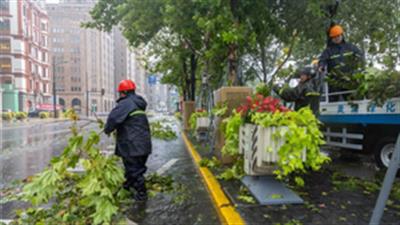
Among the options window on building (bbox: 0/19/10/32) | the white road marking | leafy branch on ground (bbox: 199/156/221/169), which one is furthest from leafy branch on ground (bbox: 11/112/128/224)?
window on building (bbox: 0/19/10/32)

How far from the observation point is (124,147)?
17.1 feet

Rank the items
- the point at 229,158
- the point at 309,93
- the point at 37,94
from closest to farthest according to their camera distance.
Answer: the point at 309,93, the point at 229,158, the point at 37,94

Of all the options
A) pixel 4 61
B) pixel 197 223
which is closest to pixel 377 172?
pixel 197 223

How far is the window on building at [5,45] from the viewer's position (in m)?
57.6

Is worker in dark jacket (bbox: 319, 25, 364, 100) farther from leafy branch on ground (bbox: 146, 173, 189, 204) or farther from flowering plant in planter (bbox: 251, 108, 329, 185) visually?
leafy branch on ground (bbox: 146, 173, 189, 204)

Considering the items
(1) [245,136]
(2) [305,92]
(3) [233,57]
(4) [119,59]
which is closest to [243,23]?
(3) [233,57]

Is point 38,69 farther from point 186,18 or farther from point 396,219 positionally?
point 396,219

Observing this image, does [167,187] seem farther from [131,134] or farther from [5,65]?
[5,65]

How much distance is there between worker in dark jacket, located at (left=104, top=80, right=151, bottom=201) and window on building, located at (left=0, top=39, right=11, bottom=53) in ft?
204

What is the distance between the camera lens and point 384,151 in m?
6.73

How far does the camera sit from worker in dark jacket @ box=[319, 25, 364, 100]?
22.7ft

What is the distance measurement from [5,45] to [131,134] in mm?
62826

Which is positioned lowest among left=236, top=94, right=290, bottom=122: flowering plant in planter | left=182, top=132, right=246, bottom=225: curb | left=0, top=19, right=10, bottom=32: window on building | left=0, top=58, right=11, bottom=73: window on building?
left=182, top=132, right=246, bottom=225: curb

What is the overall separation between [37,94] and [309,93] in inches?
2706
